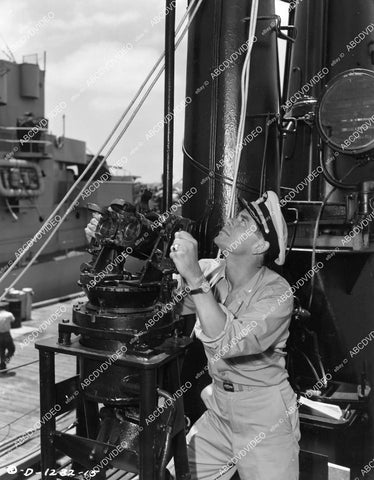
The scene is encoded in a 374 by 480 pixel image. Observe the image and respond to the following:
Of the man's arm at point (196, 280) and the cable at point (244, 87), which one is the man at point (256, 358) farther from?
the cable at point (244, 87)

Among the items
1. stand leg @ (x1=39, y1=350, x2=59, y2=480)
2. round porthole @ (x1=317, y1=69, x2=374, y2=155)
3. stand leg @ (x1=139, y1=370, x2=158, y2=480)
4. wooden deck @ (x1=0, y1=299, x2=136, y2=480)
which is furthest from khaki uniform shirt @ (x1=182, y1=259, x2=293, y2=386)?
round porthole @ (x1=317, y1=69, x2=374, y2=155)

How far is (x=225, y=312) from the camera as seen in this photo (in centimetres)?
179

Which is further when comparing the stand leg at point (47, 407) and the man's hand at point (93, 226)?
the man's hand at point (93, 226)

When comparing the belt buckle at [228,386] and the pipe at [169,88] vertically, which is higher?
the pipe at [169,88]

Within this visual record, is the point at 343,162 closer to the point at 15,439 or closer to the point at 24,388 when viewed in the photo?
the point at 15,439

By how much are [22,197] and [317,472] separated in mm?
10703

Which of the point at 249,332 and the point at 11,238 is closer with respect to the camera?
the point at 249,332

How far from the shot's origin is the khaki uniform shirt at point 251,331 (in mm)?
1753

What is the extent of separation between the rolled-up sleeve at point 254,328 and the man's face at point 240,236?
20cm

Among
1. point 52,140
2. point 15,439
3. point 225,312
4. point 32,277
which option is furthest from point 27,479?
point 52,140

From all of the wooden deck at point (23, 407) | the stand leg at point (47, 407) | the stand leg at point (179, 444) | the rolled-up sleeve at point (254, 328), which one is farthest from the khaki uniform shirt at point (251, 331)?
the wooden deck at point (23, 407)

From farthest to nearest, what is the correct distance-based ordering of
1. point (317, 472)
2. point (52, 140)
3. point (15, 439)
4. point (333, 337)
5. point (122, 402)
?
point (52, 140) < point (15, 439) < point (333, 337) < point (317, 472) < point (122, 402)

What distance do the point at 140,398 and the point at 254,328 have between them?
18.2 inches

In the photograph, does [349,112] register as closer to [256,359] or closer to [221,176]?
[221,176]
